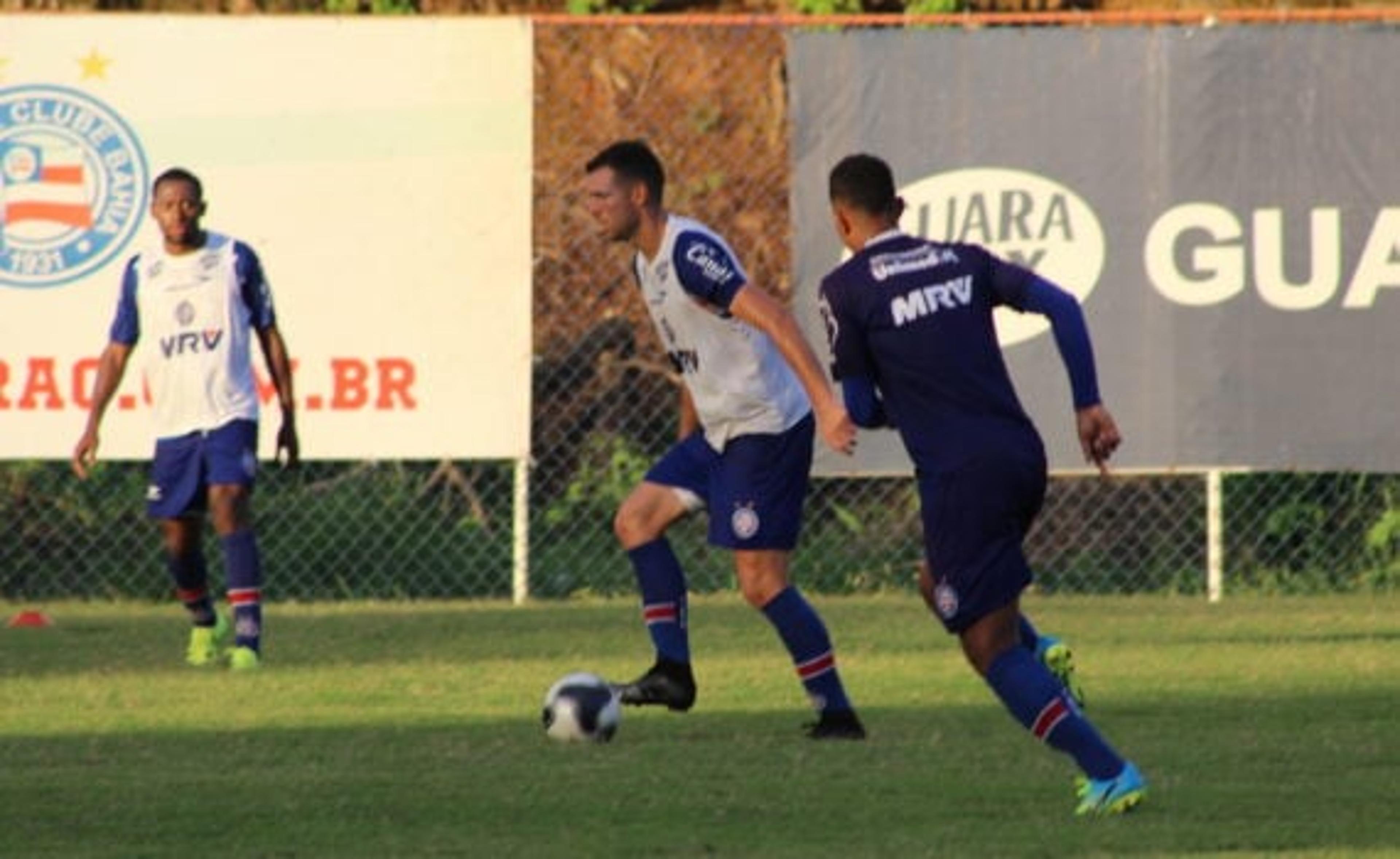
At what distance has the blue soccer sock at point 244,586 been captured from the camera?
1432 centimetres

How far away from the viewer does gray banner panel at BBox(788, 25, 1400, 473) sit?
1789cm

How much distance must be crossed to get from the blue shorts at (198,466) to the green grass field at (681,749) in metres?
0.73

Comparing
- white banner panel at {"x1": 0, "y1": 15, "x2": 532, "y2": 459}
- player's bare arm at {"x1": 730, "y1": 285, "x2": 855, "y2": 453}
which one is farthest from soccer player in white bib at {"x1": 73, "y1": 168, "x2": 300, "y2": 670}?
player's bare arm at {"x1": 730, "y1": 285, "x2": 855, "y2": 453}

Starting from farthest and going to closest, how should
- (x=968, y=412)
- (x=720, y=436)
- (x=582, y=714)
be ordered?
(x=720, y=436) → (x=582, y=714) → (x=968, y=412)

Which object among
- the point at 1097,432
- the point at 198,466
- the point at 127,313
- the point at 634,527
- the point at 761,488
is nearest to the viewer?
the point at 1097,432

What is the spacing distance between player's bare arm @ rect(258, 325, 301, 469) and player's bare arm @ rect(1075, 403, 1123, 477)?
19.6ft

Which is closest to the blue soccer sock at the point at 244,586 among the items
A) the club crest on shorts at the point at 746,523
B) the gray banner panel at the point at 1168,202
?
the club crest on shorts at the point at 746,523

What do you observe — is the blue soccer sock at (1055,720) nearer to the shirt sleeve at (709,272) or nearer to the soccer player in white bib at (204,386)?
the shirt sleeve at (709,272)

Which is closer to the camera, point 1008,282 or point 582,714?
point 1008,282

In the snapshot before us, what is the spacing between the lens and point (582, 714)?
36.3ft

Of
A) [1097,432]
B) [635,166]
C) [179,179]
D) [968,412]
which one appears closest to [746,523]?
[635,166]

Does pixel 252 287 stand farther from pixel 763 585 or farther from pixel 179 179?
pixel 763 585

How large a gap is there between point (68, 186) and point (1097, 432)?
33.8 feet

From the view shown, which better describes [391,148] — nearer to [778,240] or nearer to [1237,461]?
[778,240]
